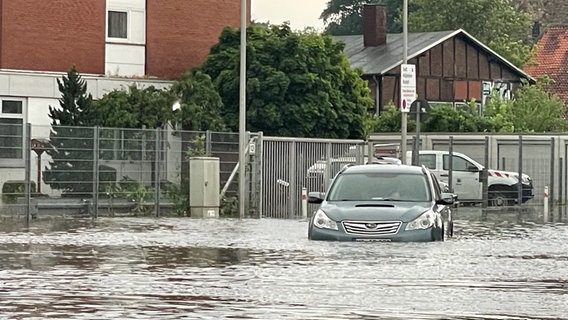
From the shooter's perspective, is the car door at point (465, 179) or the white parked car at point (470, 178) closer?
the white parked car at point (470, 178)

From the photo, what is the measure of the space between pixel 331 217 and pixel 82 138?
13.7m

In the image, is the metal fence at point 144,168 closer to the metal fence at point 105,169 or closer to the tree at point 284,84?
the metal fence at point 105,169

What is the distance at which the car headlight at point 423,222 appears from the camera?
22.1 m

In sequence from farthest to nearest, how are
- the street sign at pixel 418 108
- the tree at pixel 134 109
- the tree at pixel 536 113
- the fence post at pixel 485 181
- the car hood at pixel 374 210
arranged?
the tree at pixel 536 113, the fence post at pixel 485 181, the street sign at pixel 418 108, the tree at pixel 134 109, the car hood at pixel 374 210

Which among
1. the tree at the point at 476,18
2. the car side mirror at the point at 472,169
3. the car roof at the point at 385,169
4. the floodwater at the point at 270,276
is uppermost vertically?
the tree at the point at 476,18

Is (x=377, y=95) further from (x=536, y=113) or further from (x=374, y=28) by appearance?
(x=536, y=113)

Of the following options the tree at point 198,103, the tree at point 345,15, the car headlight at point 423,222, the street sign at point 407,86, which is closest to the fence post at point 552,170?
the street sign at point 407,86

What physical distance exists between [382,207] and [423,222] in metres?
0.64

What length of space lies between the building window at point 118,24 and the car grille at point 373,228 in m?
24.5

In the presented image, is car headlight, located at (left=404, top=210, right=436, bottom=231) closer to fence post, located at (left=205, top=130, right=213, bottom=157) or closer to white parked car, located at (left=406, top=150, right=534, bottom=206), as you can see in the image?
fence post, located at (left=205, top=130, right=213, bottom=157)

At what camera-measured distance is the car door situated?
1825 inches

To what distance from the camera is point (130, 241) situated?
953 inches

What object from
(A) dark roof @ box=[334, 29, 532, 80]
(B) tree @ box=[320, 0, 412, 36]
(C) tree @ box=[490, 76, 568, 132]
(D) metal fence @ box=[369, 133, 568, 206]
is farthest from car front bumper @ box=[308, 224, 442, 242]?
(B) tree @ box=[320, 0, 412, 36]

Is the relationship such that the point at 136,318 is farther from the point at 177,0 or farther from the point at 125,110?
the point at 177,0
